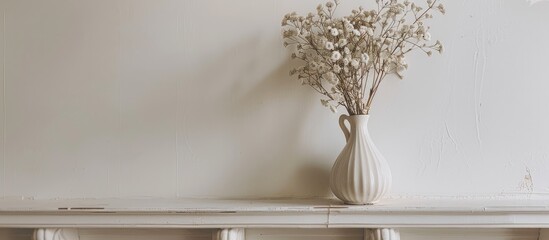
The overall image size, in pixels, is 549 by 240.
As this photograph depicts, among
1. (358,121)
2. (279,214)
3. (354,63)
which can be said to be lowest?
(279,214)

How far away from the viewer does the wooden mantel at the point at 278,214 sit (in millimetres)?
994

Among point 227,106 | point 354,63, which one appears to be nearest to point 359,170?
point 354,63

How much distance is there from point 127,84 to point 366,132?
22.1 inches

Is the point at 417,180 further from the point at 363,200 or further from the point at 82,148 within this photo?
the point at 82,148

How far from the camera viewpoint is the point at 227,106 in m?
1.16

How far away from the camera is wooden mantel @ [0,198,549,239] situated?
994mm

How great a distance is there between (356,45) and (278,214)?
0.39 m

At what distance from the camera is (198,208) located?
103cm

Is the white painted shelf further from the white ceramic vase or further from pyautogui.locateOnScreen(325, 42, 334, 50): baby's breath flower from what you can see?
pyautogui.locateOnScreen(325, 42, 334, 50): baby's breath flower

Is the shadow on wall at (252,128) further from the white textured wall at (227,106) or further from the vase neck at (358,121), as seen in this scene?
the vase neck at (358,121)

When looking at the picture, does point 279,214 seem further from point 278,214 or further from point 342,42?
point 342,42

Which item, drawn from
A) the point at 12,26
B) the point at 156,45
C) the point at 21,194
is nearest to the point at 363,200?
the point at 156,45

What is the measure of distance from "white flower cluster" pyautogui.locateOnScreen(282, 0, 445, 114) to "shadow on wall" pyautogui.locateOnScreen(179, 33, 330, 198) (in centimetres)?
6

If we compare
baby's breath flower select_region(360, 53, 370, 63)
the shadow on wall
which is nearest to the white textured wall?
the shadow on wall
